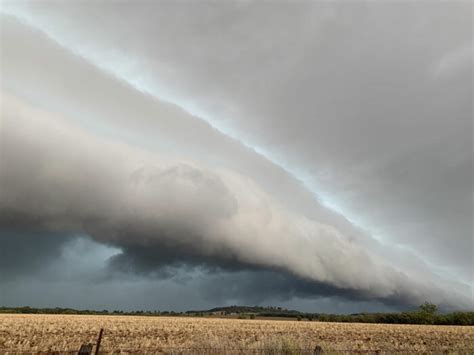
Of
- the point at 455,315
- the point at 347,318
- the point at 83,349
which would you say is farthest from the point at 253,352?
the point at 347,318

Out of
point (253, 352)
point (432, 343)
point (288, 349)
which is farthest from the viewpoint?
point (432, 343)

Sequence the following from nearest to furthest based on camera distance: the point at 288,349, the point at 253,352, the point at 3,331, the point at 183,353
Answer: the point at 183,353 → the point at 253,352 → the point at 288,349 → the point at 3,331

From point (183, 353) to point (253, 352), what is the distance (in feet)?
9.03

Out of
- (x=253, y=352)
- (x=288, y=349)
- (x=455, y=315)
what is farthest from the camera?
(x=455, y=315)

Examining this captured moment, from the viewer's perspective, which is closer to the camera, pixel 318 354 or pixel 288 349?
pixel 318 354

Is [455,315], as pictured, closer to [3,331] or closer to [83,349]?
[3,331]

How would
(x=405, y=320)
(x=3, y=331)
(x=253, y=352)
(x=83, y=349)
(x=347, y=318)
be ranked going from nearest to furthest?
(x=83, y=349) < (x=253, y=352) < (x=3, y=331) < (x=405, y=320) < (x=347, y=318)

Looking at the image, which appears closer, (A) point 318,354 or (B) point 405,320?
(A) point 318,354

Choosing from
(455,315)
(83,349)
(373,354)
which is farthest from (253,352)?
(455,315)

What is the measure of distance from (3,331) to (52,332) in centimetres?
466

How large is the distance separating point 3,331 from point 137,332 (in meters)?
12.9

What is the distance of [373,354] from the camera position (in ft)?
47.6

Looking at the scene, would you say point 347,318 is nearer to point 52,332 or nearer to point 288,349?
point 52,332

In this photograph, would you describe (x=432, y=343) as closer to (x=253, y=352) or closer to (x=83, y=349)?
(x=253, y=352)
